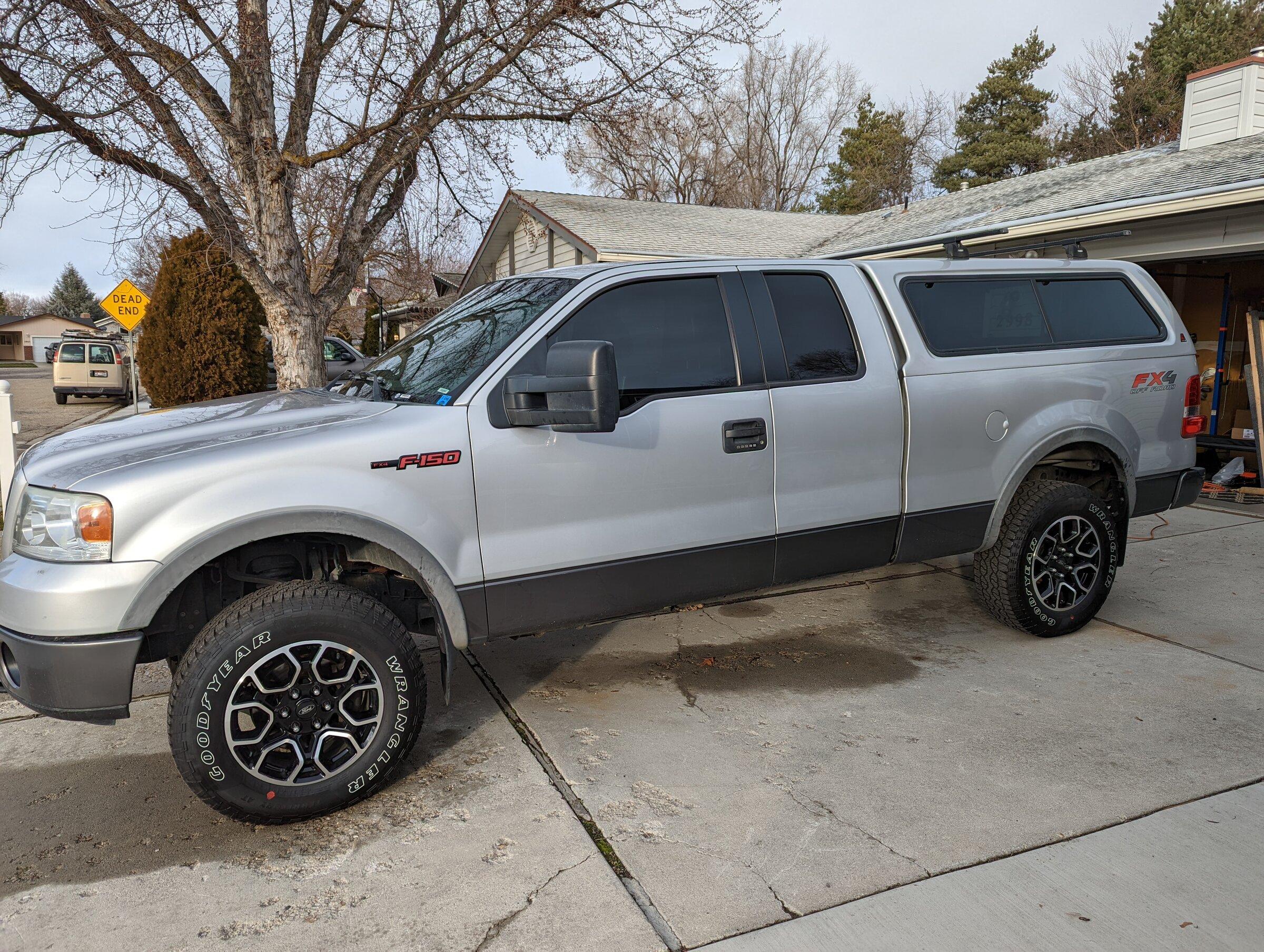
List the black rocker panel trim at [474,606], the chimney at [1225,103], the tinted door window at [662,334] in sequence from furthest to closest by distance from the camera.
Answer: the chimney at [1225,103] < the tinted door window at [662,334] < the black rocker panel trim at [474,606]

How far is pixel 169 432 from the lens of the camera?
11.1 ft

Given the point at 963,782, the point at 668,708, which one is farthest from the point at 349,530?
the point at 963,782

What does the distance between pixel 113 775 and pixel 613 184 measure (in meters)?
40.5

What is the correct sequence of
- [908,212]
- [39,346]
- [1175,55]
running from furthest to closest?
[39,346]
[1175,55]
[908,212]

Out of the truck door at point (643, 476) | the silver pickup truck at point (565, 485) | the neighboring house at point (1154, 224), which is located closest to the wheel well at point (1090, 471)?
the silver pickup truck at point (565, 485)

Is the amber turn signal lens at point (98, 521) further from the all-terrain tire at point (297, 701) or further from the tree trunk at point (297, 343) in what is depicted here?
the tree trunk at point (297, 343)

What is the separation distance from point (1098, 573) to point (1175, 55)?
3545 cm

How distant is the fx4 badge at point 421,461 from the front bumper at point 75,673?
3.17 feet

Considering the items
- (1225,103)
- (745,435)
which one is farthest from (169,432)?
(1225,103)

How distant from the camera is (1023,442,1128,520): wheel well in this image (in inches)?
194

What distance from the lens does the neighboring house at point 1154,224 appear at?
8.73 meters

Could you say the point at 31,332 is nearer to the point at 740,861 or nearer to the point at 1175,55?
the point at 1175,55

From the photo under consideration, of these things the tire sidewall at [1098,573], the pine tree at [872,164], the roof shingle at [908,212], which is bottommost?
the tire sidewall at [1098,573]

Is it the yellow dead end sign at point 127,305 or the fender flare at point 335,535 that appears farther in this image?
Answer: the yellow dead end sign at point 127,305
